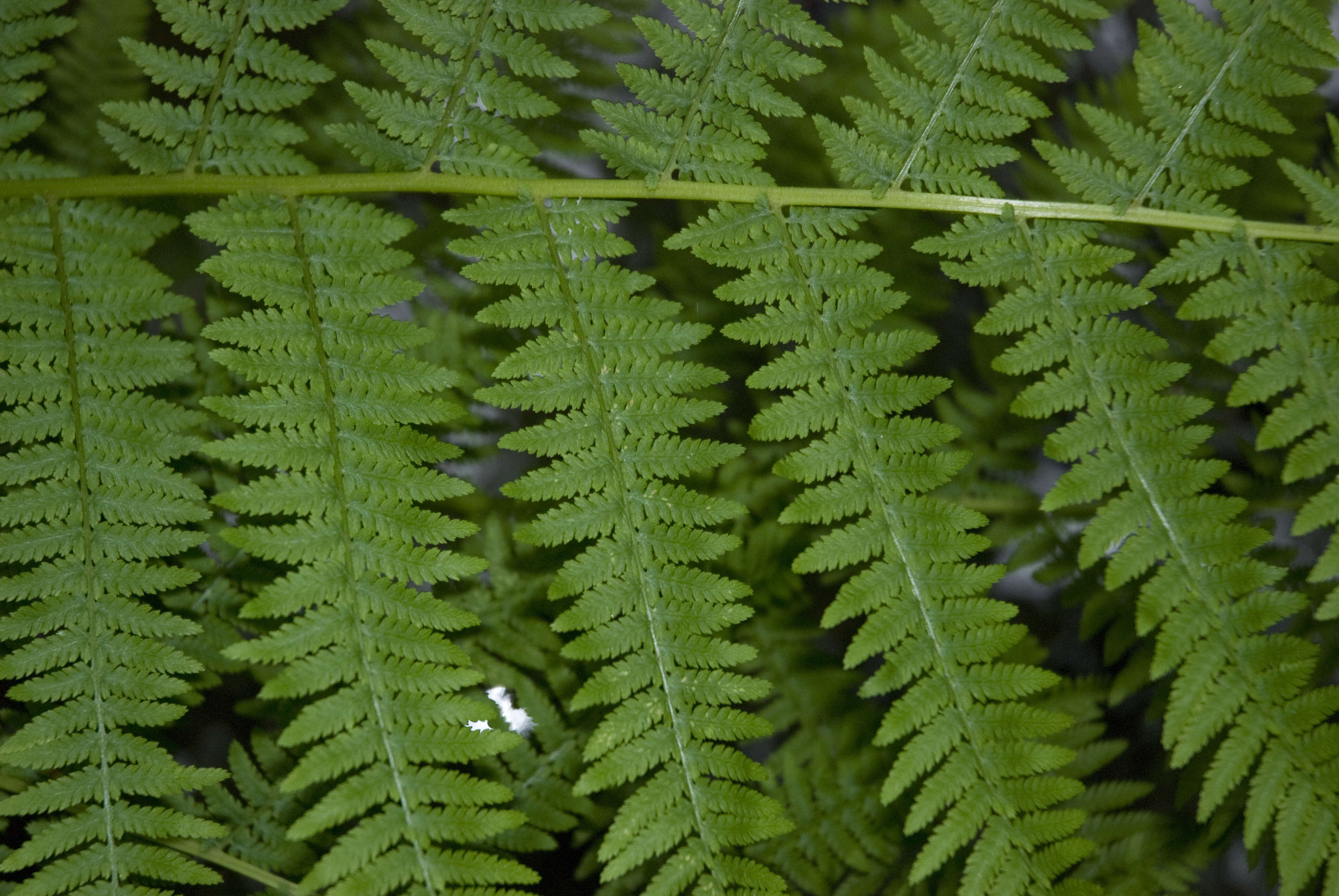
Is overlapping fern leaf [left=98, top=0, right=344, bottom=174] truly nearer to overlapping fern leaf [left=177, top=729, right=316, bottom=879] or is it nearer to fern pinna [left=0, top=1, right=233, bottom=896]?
fern pinna [left=0, top=1, right=233, bottom=896]

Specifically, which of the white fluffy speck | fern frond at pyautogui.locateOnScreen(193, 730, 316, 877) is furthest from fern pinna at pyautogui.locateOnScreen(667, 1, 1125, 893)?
fern frond at pyautogui.locateOnScreen(193, 730, 316, 877)

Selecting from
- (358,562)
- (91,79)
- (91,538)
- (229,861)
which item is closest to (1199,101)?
(358,562)

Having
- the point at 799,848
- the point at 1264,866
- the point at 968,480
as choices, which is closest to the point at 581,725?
the point at 799,848

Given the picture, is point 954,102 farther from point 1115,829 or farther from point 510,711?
point 1115,829

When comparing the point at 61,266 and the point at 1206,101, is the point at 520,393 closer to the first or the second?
the point at 61,266

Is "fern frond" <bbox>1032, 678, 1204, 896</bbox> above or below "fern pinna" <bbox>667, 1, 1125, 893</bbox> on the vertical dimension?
below

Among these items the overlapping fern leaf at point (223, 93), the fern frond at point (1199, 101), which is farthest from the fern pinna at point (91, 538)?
the fern frond at point (1199, 101)
